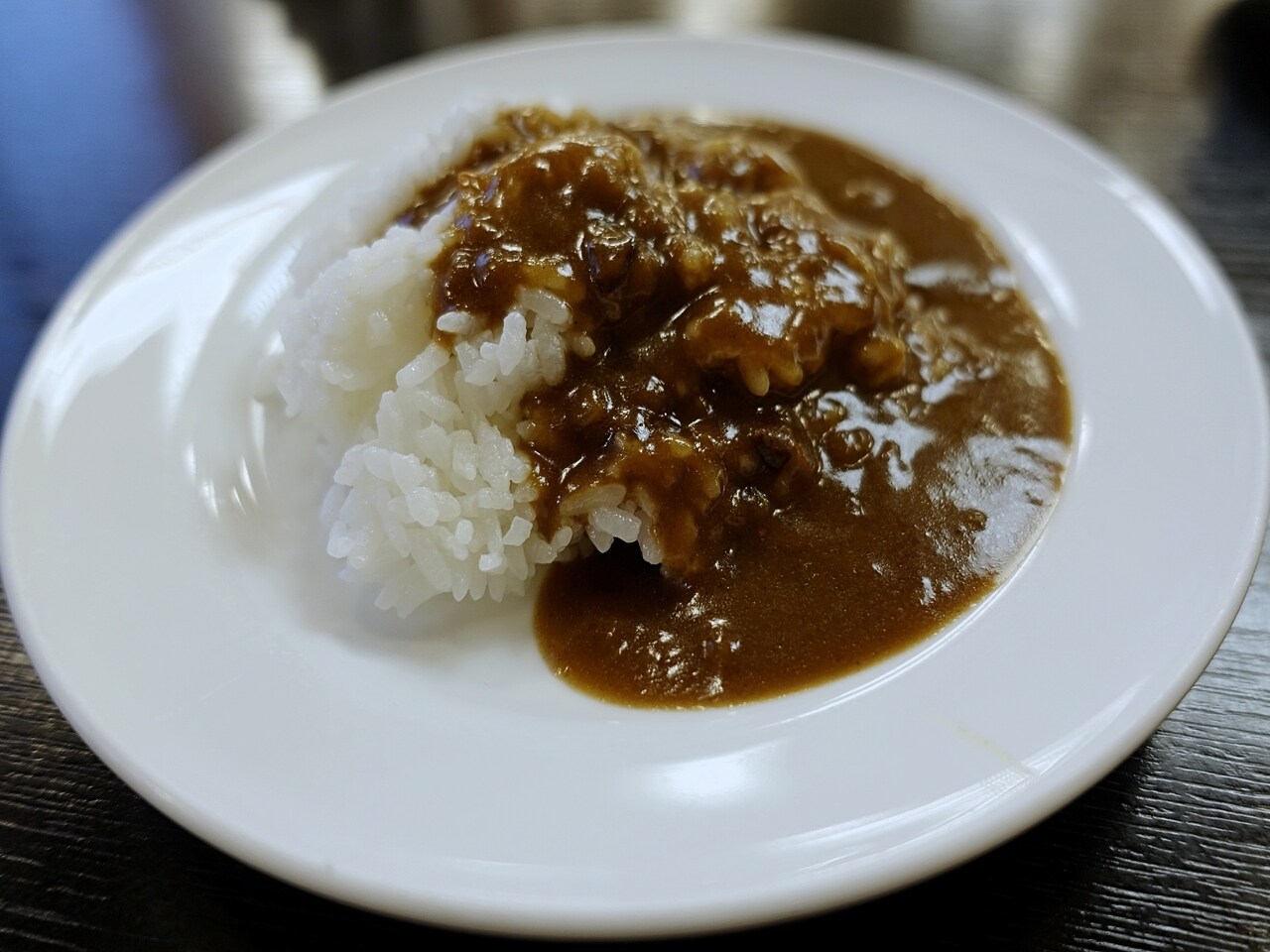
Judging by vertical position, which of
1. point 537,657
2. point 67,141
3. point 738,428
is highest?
point 67,141

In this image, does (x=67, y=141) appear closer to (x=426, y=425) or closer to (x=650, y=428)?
(x=426, y=425)

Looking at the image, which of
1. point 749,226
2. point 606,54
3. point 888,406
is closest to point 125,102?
point 606,54

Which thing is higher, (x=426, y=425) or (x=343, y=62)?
(x=343, y=62)

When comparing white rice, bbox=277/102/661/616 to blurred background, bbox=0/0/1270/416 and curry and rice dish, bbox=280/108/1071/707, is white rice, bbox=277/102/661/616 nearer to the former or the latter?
curry and rice dish, bbox=280/108/1071/707

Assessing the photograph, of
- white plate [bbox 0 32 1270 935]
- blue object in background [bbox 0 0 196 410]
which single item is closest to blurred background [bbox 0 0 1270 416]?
blue object in background [bbox 0 0 196 410]

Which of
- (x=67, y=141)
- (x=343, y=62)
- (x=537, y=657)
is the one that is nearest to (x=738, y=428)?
(x=537, y=657)

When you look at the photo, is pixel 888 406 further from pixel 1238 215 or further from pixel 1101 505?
pixel 1238 215
